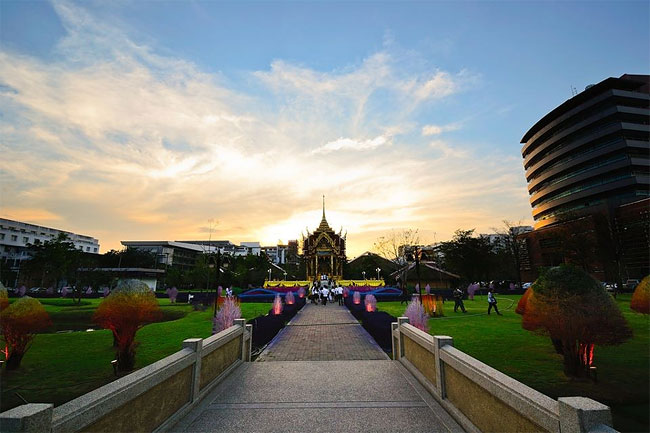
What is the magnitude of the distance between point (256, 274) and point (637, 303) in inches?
2191

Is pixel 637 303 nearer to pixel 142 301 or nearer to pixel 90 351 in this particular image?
pixel 142 301

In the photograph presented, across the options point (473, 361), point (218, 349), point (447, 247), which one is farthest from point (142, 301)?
point (447, 247)

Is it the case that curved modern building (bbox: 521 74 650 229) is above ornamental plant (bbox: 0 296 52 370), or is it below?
above

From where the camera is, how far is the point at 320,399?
6441 mm

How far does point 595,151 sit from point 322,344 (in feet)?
219

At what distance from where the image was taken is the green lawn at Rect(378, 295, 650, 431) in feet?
21.1

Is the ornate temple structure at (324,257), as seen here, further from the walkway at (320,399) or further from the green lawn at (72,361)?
the walkway at (320,399)

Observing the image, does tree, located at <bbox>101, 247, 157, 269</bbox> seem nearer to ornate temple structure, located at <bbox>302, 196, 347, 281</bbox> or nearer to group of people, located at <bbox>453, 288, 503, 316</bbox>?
ornate temple structure, located at <bbox>302, 196, 347, 281</bbox>

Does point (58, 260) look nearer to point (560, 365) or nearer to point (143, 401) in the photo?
point (143, 401)

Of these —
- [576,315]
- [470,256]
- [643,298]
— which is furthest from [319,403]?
[470,256]

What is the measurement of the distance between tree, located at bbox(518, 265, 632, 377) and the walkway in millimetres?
3691

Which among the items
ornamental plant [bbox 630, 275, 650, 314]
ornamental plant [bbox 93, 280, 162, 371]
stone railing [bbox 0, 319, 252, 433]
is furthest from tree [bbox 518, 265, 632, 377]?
ornamental plant [bbox 93, 280, 162, 371]

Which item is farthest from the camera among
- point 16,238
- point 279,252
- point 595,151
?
point 279,252

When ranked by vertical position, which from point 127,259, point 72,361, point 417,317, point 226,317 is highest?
point 127,259
